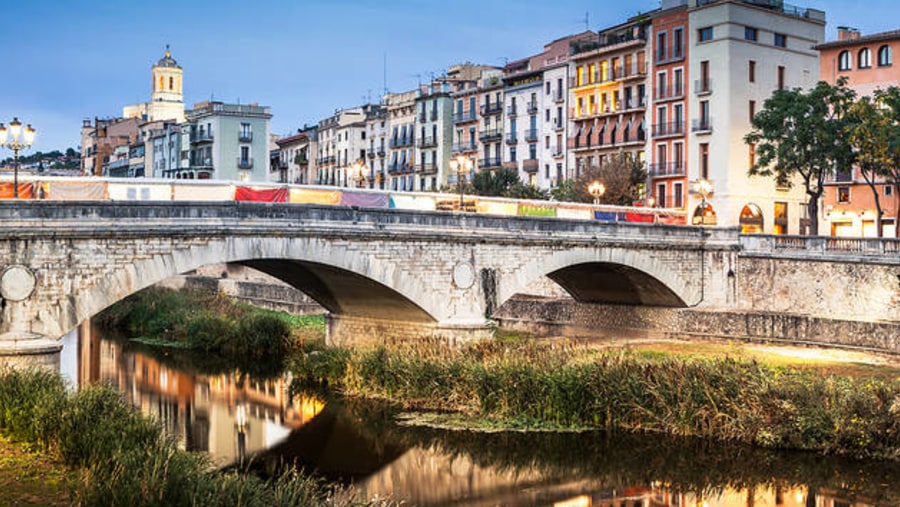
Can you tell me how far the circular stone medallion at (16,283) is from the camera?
90.0 feet

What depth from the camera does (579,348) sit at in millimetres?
32562

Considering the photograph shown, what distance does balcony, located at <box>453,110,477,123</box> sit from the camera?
8669 cm

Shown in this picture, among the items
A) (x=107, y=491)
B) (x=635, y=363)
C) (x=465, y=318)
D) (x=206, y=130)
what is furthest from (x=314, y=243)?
(x=206, y=130)

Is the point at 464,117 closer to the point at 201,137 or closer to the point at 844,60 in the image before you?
the point at 201,137

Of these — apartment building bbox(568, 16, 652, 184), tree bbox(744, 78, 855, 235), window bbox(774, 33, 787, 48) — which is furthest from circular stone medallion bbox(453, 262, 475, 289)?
window bbox(774, 33, 787, 48)

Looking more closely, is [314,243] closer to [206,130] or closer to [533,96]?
[533,96]

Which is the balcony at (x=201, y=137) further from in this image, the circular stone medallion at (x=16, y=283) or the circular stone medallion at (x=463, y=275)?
the circular stone medallion at (x=16, y=283)

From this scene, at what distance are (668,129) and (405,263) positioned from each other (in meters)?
36.5

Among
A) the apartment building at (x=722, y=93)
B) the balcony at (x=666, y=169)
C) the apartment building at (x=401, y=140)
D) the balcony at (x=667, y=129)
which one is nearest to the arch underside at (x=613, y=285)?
the apartment building at (x=722, y=93)

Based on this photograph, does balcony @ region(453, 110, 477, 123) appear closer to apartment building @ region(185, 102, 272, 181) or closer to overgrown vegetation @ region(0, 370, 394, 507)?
apartment building @ region(185, 102, 272, 181)

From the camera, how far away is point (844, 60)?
205 feet

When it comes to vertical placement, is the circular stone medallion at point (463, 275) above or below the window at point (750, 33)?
below

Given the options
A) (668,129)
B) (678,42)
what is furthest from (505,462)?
(678,42)

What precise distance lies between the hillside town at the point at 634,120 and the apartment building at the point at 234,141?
5.5 inches
